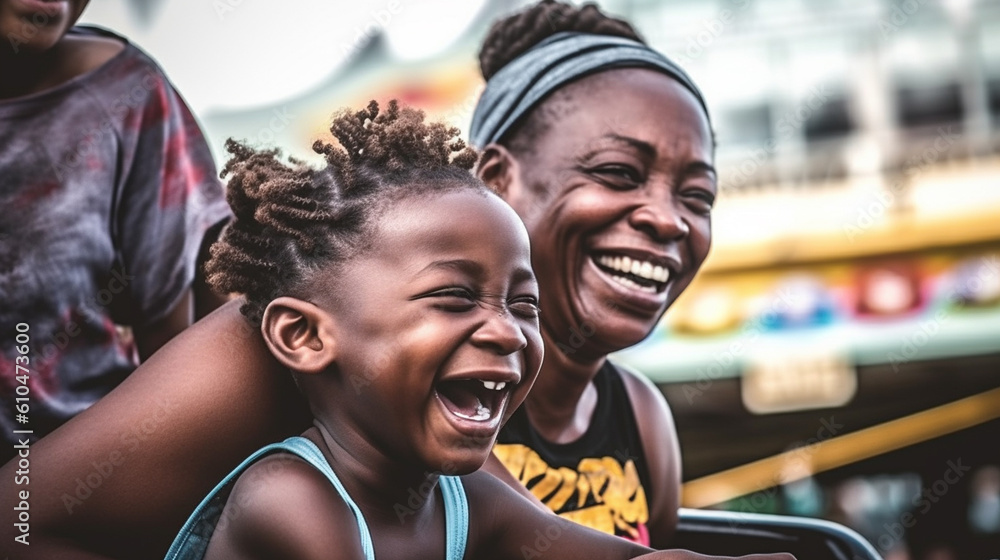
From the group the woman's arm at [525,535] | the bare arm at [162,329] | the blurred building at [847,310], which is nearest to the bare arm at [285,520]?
the woman's arm at [525,535]

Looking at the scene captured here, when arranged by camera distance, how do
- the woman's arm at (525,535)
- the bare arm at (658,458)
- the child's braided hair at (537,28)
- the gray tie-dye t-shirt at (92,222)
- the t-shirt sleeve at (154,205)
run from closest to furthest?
the woman's arm at (525,535) < the gray tie-dye t-shirt at (92,222) < the t-shirt sleeve at (154,205) < the bare arm at (658,458) < the child's braided hair at (537,28)

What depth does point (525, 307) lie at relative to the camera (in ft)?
5.10

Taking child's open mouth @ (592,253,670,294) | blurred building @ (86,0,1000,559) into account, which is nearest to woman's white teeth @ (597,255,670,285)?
child's open mouth @ (592,253,670,294)

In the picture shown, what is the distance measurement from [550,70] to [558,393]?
2.10 feet

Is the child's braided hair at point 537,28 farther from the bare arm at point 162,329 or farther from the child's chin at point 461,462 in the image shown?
the child's chin at point 461,462

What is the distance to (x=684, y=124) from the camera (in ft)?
7.21

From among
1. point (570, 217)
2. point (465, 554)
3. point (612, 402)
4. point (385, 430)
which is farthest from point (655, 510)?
point (385, 430)

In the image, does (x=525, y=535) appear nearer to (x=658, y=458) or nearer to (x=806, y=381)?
(x=658, y=458)

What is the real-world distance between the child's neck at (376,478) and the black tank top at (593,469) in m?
0.54

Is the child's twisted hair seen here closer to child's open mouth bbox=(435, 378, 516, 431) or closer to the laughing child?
the laughing child

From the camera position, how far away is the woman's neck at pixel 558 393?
221 cm

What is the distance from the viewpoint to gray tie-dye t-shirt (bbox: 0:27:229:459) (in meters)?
1.78

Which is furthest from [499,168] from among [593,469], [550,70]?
[593,469]

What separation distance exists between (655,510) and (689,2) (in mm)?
9194
